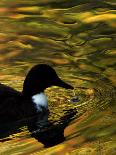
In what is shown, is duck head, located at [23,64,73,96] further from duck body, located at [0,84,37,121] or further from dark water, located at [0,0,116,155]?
duck body, located at [0,84,37,121]

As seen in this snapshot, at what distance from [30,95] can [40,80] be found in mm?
312

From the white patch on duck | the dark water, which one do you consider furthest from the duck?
the dark water

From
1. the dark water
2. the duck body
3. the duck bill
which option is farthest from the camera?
the duck bill

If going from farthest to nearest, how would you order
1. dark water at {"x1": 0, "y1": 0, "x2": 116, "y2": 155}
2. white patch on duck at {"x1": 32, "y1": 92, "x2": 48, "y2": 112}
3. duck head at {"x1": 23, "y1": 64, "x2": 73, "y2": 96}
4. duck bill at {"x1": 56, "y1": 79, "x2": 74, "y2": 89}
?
duck bill at {"x1": 56, "y1": 79, "x2": 74, "y2": 89} < duck head at {"x1": 23, "y1": 64, "x2": 73, "y2": 96} < white patch on duck at {"x1": 32, "y1": 92, "x2": 48, "y2": 112} < dark water at {"x1": 0, "y1": 0, "x2": 116, "y2": 155}

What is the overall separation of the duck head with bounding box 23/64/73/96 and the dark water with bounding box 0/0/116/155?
207 millimetres

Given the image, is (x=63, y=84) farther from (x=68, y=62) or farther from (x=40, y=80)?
(x=68, y=62)

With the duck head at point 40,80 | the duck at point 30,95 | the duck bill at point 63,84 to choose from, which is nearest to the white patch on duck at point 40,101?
the duck at point 30,95

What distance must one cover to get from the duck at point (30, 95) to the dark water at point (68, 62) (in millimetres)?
191

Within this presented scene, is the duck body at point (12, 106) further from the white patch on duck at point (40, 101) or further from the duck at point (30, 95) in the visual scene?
the white patch on duck at point (40, 101)

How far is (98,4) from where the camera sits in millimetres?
16656

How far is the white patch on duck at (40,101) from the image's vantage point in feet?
35.3

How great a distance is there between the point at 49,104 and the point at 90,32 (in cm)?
417

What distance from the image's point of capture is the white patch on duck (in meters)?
10.8

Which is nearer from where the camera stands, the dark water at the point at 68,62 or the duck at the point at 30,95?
the dark water at the point at 68,62
